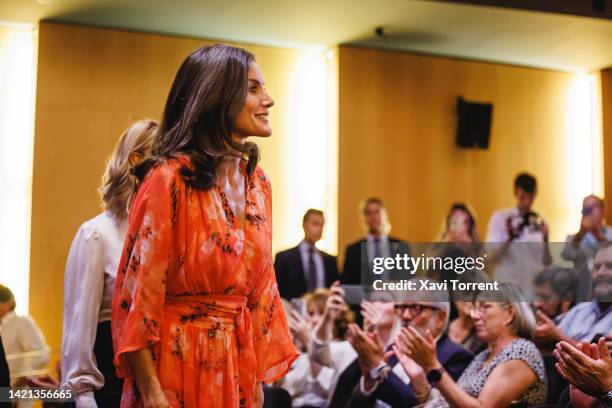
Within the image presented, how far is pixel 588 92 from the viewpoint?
7.91 meters

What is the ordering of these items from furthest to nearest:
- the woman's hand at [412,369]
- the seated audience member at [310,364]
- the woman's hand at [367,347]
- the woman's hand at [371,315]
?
1. the seated audience member at [310,364]
2. the woman's hand at [371,315]
3. the woman's hand at [367,347]
4. the woman's hand at [412,369]

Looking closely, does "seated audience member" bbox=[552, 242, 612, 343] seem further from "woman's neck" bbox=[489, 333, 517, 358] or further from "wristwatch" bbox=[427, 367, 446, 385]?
"wristwatch" bbox=[427, 367, 446, 385]

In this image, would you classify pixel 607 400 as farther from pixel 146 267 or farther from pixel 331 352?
pixel 331 352

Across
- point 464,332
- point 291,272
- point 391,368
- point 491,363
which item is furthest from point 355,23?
point 491,363

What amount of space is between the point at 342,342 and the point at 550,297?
1.32m

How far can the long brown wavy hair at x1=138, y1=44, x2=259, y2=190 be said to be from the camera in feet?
5.90

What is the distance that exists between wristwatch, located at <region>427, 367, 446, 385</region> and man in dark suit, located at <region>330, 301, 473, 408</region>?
0.25 m

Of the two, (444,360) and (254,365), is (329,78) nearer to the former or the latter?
(444,360)

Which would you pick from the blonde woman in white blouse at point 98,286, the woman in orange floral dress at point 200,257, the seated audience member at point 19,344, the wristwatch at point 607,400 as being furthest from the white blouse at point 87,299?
the wristwatch at point 607,400

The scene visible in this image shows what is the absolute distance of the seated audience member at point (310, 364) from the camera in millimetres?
4148

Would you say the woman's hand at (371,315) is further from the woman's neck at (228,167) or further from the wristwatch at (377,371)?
the woman's neck at (228,167)

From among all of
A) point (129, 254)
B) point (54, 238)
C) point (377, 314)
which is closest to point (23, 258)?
point (54, 238)

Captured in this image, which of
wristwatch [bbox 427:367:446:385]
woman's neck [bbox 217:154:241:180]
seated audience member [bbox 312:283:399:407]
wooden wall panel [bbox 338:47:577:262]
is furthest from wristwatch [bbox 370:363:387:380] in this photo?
wooden wall panel [bbox 338:47:577:262]

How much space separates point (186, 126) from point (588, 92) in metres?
6.86
